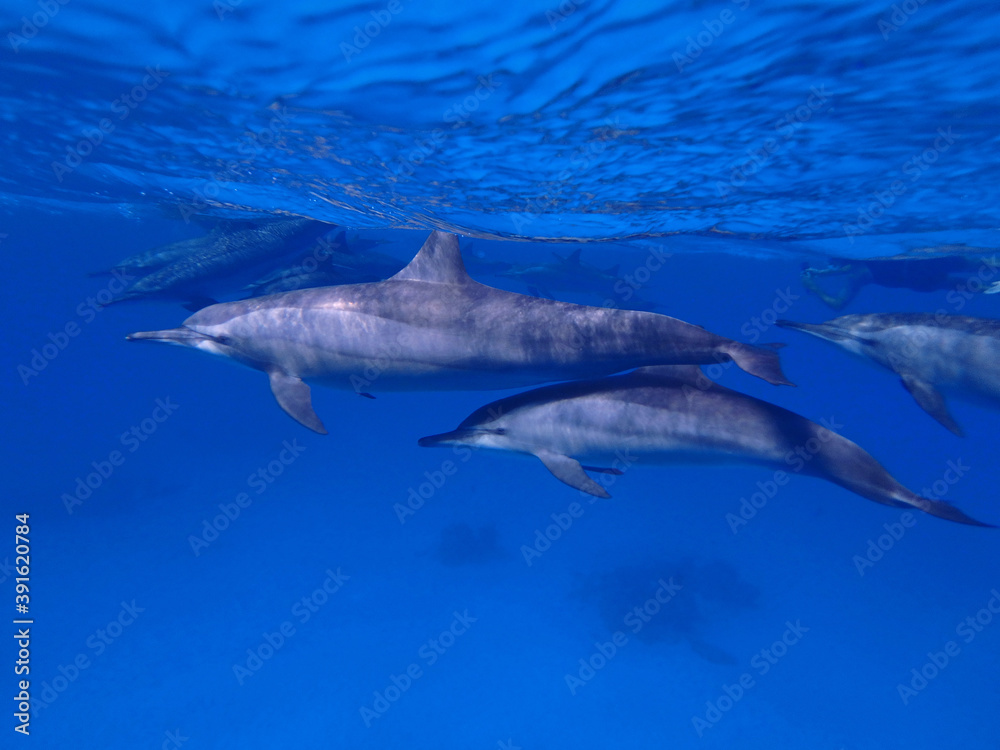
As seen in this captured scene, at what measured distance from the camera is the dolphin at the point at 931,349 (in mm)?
6973

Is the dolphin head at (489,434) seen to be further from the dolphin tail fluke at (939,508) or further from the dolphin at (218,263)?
the dolphin at (218,263)

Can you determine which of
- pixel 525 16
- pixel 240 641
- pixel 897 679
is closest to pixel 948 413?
pixel 525 16

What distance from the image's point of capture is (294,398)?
Answer: 6.97m

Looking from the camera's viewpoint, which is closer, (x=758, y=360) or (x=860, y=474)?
(x=758, y=360)

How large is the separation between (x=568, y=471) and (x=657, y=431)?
120cm

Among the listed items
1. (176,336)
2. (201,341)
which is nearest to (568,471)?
(201,341)

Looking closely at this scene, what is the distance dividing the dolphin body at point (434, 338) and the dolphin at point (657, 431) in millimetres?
542

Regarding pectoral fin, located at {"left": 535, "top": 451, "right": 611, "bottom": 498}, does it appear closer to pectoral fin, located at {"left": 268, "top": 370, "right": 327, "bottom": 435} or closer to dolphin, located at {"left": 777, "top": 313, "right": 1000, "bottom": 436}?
pectoral fin, located at {"left": 268, "top": 370, "right": 327, "bottom": 435}

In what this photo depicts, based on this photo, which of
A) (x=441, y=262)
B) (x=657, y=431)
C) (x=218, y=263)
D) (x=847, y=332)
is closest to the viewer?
(x=657, y=431)

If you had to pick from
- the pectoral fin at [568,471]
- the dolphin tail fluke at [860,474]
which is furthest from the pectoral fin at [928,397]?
the pectoral fin at [568,471]

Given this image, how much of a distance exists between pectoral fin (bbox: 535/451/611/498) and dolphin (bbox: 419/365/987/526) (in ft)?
0.04

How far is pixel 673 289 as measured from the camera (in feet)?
139

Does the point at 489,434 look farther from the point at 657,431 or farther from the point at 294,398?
the point at 294,398

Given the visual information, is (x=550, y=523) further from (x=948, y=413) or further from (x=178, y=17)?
(x=178, y=17)
